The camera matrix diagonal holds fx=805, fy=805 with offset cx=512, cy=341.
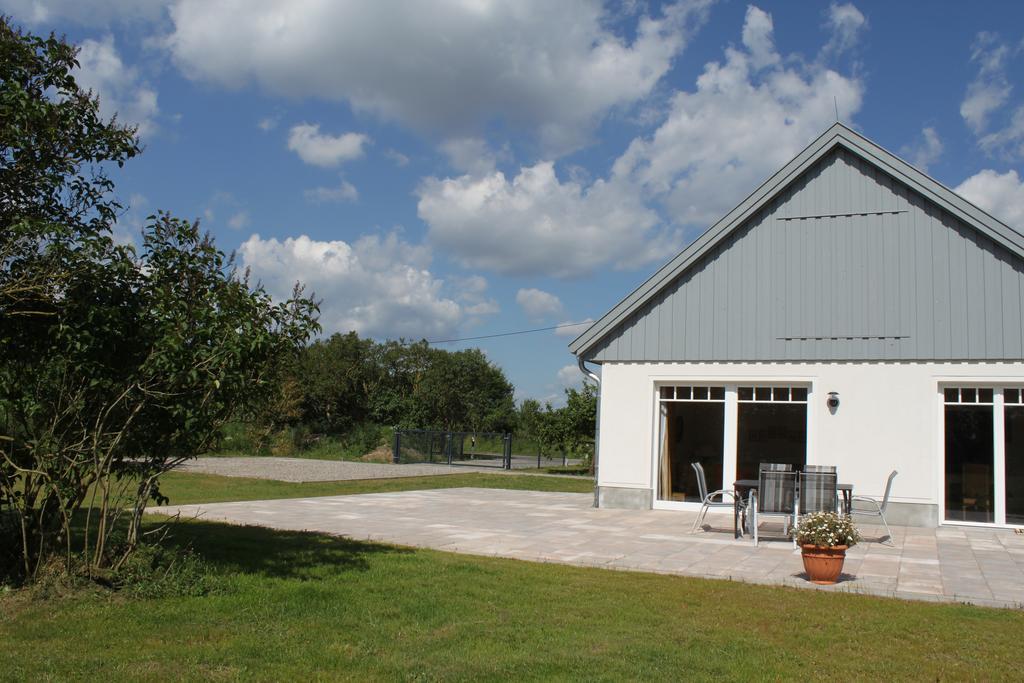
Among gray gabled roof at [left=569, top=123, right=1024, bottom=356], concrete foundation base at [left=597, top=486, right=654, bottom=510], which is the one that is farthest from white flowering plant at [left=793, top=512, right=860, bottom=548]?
gray gabled roof at [left=569, top=123, right=1024, bottom=356]

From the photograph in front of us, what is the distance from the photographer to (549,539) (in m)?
10.2

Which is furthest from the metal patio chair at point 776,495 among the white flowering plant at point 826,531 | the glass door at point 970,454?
the glass door at point 970,454

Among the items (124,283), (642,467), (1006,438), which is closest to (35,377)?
(124,283)

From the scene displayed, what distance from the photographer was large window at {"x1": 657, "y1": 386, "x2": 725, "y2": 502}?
14055mm

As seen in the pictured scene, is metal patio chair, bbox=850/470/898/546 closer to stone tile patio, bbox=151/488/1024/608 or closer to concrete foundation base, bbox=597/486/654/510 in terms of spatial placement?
stone tile patio, bbox=151/488/1024/608

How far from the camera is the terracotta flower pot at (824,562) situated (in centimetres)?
738

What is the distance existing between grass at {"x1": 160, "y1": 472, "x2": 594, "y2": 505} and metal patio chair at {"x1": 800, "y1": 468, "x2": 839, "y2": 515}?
29.7 ft

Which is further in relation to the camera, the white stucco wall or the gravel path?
the gravel path

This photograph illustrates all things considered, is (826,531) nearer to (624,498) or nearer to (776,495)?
(776,495)

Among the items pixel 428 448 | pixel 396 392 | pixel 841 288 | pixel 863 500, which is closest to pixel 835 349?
pixel 841 288

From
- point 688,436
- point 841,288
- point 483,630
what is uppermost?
point 841,288

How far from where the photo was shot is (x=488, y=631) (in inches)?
215

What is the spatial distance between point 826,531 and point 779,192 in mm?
7614

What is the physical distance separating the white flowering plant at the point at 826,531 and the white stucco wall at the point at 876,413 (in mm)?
5581
